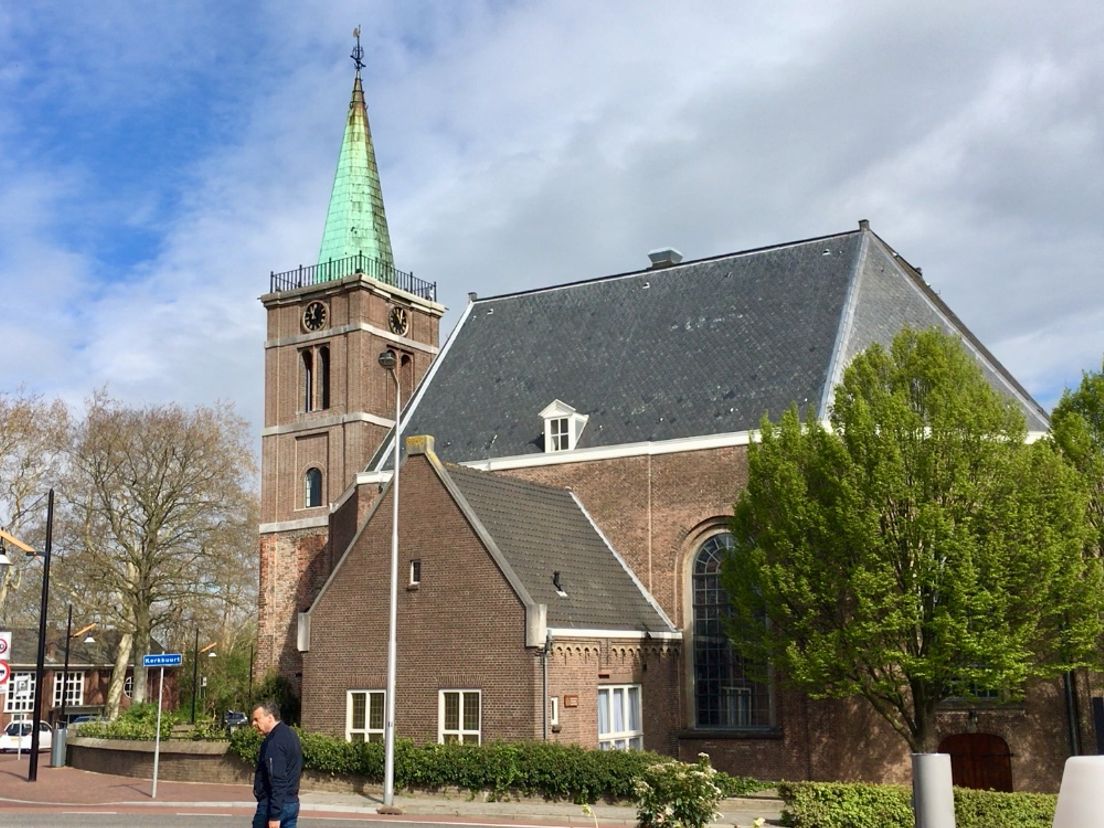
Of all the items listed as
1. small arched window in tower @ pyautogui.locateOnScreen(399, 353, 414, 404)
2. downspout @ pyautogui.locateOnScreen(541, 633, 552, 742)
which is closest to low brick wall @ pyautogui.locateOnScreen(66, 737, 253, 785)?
downspout @ pyautogui.locateOnScreen(541, 633, 552, 742)

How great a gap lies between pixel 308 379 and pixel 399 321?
160 inches

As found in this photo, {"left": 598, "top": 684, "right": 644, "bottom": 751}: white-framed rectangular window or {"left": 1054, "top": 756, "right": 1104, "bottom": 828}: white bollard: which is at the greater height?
{"left": 1054, "top": 756, "right": 1104, "bottom": 828}: white bollard

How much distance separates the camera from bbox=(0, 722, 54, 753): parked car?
47.1m

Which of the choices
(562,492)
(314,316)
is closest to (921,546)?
(562,492)

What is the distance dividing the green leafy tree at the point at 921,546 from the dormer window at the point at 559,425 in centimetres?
1041

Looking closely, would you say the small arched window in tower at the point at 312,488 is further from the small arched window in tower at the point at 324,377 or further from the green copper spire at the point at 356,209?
the green copper spire at the point at 356,209

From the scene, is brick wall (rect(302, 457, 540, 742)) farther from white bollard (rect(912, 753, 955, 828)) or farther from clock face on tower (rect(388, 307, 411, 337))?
white bollard (rect(912, 753, 955, 828))

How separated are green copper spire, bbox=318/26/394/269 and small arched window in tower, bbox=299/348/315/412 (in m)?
3.68

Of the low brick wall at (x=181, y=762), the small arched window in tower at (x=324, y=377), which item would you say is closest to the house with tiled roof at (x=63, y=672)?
the small arched window in tower at (x=324, y=377)

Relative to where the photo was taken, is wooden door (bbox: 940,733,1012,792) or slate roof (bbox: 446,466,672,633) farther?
slate roof (bbox: 446,466,672,633)

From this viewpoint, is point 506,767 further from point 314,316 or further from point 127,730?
point 314,316

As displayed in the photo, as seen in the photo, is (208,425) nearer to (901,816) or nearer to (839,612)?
(839,612)

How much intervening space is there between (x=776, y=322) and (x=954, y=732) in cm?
1279

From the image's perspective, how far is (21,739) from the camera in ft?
150
